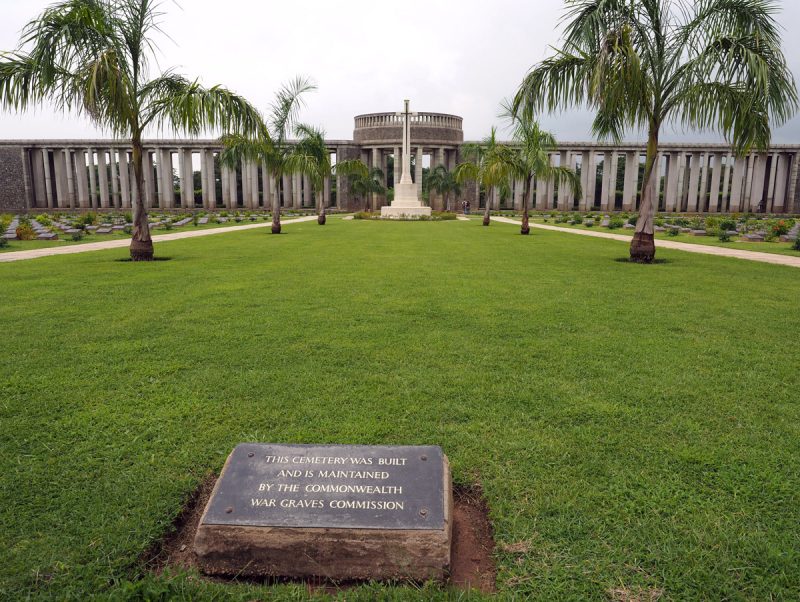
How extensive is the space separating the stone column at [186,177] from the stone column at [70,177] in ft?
41.4

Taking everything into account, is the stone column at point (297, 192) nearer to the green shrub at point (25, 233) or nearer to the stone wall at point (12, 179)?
the stone wall at point (12, 179)

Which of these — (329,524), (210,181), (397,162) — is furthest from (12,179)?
(329,524)

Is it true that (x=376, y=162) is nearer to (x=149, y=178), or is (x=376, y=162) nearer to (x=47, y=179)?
(x=149, y=178)

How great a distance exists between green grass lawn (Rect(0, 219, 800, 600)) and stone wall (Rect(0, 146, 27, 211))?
222 ft

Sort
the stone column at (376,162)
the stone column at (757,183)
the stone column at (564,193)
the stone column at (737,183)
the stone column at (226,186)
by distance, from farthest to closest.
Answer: the stone column at (376,162) → the stone column at (226,186) → the stone column at (564,193) → the stone column at (737,183) → the stone column at (757,183)

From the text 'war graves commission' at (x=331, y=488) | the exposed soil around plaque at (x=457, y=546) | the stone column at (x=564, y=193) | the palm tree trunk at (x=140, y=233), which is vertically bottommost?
the exposed soil around plaque at (x=457, y=546)

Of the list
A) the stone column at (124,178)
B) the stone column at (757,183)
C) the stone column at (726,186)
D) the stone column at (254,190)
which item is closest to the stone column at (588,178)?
the stone column at (726,186)

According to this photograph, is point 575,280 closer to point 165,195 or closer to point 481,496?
point 481,496

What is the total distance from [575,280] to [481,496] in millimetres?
8542

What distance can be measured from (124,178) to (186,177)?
8.54 metres

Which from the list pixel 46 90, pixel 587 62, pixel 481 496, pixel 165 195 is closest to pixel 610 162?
pixel 165 195

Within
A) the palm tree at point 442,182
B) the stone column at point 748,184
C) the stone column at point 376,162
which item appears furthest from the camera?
the stone column at point 376,162

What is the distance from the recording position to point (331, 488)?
113 inches

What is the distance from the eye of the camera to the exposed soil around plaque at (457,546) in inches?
103
